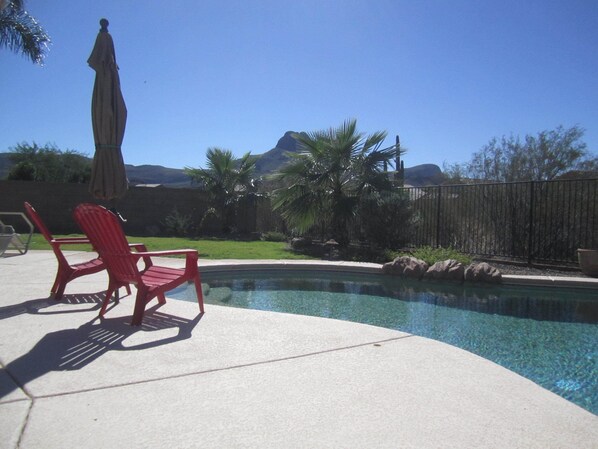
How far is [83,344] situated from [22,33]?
54.5 feet

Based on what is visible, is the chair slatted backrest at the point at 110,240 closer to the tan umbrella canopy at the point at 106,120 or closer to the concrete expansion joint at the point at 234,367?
→ the concrete expansion joint at the point at 234,367

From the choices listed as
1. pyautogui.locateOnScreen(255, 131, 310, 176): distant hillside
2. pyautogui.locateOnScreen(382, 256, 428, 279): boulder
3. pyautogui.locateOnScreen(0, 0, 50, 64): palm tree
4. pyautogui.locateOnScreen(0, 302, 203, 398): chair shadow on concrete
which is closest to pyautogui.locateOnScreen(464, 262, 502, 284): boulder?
pyautogui.locateOnScreen(382, 256, 428, 279): boulder

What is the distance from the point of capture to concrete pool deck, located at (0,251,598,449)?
191 cm

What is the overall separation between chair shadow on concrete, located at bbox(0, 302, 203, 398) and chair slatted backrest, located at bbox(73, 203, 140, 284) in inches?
15.4

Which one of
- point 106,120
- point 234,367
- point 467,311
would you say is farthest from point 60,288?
point 467,311

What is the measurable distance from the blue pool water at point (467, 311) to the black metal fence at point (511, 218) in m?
2.57

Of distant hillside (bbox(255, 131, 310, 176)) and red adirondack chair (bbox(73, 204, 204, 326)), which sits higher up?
distant hillside (bbox(255, 131, 310, 176))

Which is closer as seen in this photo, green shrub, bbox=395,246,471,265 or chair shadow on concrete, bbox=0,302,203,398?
chair shadow on concrete, bbox=0,302,203,398

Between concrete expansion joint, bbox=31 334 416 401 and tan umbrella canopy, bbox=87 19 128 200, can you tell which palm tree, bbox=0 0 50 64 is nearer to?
tan umbrella canopy, bbox=87 19 128 200

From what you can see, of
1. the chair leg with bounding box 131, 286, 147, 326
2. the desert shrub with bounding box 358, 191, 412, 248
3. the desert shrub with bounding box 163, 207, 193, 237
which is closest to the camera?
the chair leg with bounding box 131, 286, 147, 326

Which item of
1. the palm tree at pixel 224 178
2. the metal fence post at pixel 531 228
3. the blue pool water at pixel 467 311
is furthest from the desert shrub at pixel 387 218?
the palm tree at pixel 224 178

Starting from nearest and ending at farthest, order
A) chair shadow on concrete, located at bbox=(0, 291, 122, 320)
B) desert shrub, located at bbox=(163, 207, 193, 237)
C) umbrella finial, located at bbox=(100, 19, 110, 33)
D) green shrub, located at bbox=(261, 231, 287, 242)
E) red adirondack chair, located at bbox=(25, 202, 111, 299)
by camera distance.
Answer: chair shadow on concrete, located at bbox=(0, 291, 122, 320)
red adirondack chair, located at bbox=(25, 202, 111, 299)
umbrella finial, located at bbox=(100, 19, 110, 33)
green shrub, located at bbox=(261, 231, 287, 242)
desert shrub, located at bbox=(163, 207, 193, 237)

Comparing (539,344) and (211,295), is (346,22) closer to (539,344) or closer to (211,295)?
(211,295)

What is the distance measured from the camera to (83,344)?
3.11 metres
